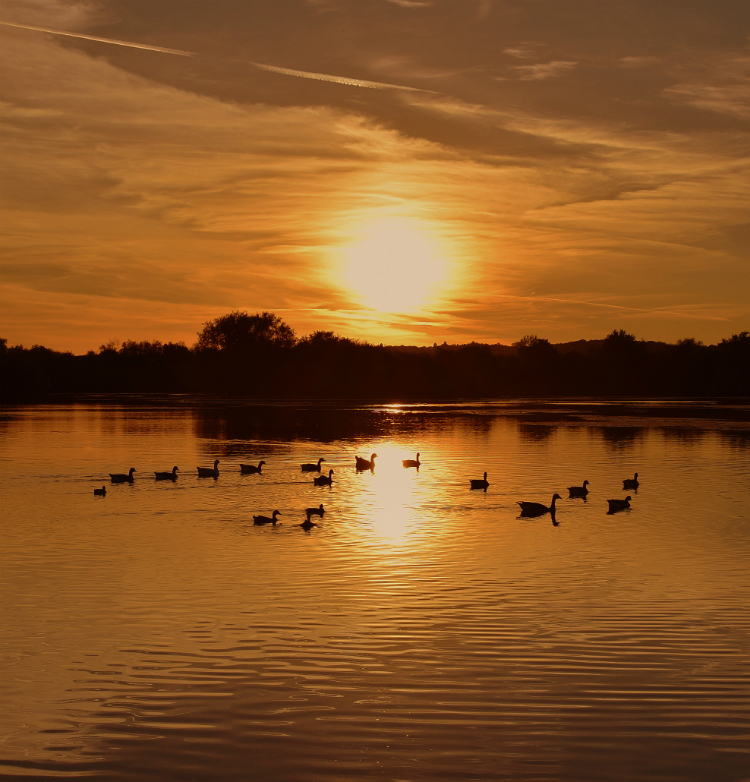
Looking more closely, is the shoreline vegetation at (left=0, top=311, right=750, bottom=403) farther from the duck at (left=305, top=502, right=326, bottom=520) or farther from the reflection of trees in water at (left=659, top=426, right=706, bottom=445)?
the duck at (left=305, top=502, right=326, bottom=520)

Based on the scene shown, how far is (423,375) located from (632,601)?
554 ft

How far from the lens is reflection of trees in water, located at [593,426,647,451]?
49406 millimetres

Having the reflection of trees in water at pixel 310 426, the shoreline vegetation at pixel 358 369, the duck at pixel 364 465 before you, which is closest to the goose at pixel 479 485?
the duck at pixel 364 465

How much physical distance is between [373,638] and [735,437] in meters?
48.2

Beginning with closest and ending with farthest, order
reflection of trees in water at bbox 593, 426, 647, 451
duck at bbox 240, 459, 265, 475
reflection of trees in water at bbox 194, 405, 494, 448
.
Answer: duck at bbox 240, 459, 265, 475, reflection of trees in water at bbox 593, 426, 647, 451, reflection of trees in water at bbox 194, 405, 494, 448

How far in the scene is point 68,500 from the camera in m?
26.7

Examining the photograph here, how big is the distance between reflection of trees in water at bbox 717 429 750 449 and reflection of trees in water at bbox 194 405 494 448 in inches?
637

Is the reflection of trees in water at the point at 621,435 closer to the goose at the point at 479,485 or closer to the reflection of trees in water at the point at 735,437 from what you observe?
the reflection of trees in water at the point at 735,437

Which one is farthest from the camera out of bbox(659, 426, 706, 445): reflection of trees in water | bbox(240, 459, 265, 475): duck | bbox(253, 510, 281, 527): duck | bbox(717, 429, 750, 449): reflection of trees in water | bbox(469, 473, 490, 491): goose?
bbox(659, 426, 706, 445): reflection of trees in water

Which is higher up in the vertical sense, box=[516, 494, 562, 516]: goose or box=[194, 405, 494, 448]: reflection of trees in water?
box=[194, 405, 494, 448]: reflection of trees in water

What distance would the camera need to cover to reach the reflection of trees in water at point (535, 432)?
55.4m

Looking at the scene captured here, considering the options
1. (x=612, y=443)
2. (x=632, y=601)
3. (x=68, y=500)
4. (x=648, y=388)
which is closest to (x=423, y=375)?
(x=648, y=388)

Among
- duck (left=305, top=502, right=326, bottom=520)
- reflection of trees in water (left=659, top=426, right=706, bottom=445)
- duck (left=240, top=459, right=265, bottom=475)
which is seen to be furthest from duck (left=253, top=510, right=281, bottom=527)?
reflection of trees in water (left=659, top=426, right=706, bottom=445)

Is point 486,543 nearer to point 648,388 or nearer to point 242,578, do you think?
point 242,578
